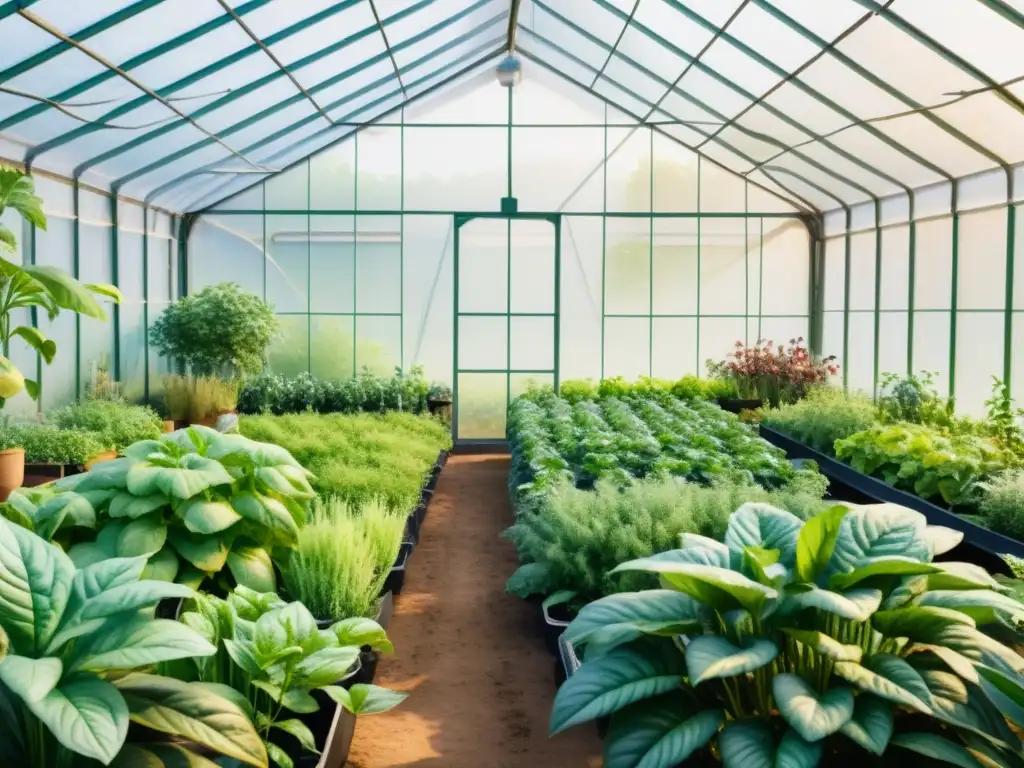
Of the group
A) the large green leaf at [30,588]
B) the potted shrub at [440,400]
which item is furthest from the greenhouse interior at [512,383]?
the potted shrub at [440,400]

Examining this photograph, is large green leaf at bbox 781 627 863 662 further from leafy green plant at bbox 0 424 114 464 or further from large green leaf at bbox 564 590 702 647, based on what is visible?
leafy green plant at bbox 0 424 114 464

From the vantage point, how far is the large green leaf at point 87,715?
1.64 metres

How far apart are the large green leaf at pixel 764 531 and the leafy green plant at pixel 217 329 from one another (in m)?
9.40

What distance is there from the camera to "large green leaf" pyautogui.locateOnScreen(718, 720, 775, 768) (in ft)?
6.40

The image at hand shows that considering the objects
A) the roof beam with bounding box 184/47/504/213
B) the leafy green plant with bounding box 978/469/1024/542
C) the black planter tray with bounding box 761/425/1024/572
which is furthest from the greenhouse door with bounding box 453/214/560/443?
the leafy green plant with bounding box 978/469/1024/542

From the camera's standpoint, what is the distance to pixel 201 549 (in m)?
3.04

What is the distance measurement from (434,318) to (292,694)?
10.4 meters

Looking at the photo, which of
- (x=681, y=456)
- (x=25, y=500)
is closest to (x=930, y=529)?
(x=25, y=500)

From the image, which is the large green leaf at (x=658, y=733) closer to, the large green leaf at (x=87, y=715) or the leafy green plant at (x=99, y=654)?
the leafy green plant at (x=99, y=654)

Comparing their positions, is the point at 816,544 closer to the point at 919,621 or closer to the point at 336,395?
the point at 919,621

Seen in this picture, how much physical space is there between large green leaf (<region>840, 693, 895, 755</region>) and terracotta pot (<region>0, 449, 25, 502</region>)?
5964 millimetres

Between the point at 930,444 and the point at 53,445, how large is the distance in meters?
6.07

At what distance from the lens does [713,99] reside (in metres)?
10.5

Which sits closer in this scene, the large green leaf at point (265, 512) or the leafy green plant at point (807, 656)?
the leafy green plant at point (807, 656)
